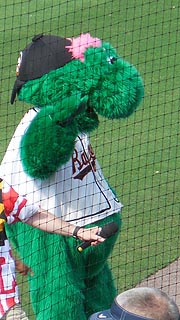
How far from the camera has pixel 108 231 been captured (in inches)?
180

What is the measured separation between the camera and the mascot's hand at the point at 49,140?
4625mm

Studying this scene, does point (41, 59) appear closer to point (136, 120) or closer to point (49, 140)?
point (49, 140)

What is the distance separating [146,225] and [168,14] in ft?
14.8

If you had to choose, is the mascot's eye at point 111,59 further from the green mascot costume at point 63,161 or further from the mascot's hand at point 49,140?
the mascot's hand at point 49,140

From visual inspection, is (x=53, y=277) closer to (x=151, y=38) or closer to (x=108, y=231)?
(x=108, y=231)

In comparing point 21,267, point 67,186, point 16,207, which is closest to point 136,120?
point 67,186

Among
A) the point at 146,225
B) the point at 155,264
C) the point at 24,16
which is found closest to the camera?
the point at 155,264

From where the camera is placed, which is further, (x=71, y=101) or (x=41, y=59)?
(x=41, y=59)

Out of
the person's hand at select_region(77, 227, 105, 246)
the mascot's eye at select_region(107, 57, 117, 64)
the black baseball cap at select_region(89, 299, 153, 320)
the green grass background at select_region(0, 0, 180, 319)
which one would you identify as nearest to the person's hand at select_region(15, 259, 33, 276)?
the person's hand at select_region(77, 227, 105, 246)

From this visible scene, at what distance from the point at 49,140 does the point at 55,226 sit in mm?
420

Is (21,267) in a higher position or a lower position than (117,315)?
lower

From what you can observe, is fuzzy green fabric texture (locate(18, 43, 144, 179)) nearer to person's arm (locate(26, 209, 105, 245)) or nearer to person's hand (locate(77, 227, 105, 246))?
person's arm (locate(26, 209, 105, 245))

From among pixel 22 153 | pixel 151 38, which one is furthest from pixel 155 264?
pixel 151 38

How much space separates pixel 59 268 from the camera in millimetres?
4789
